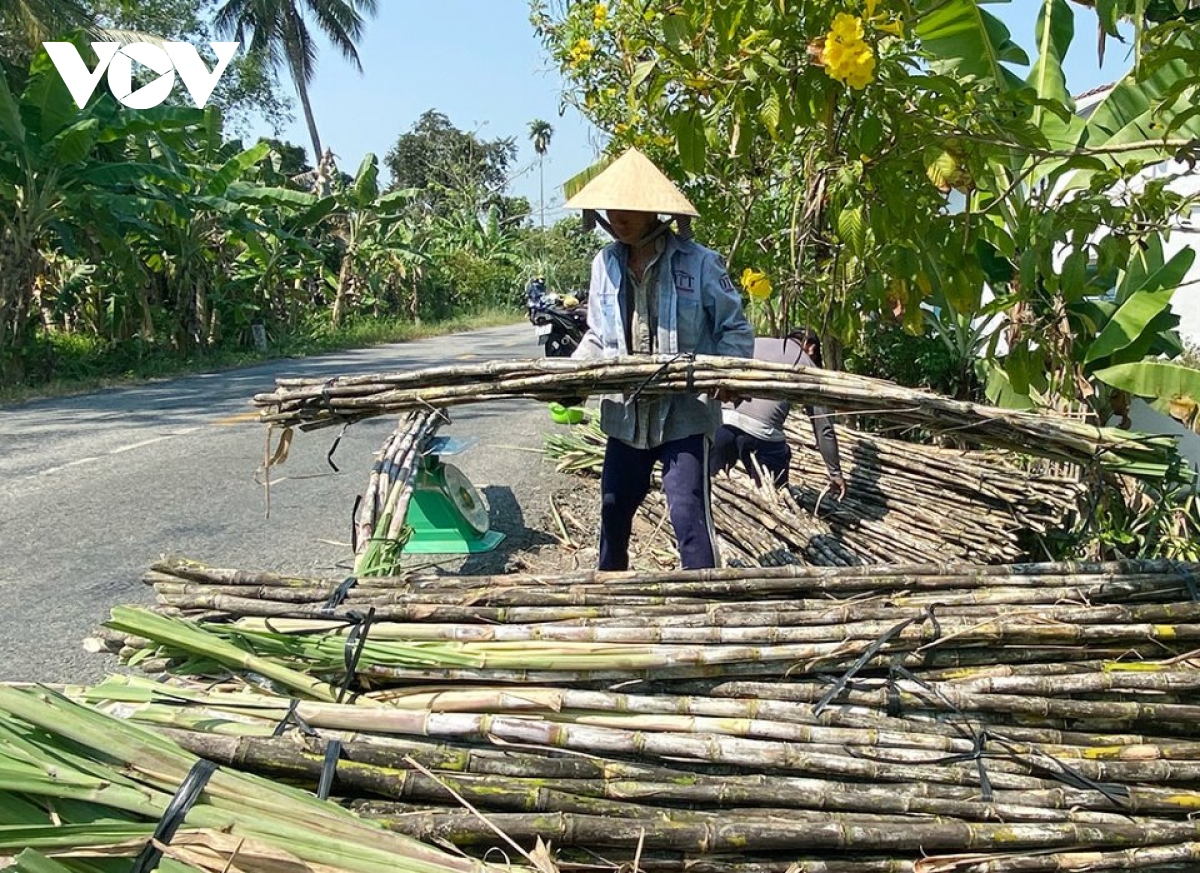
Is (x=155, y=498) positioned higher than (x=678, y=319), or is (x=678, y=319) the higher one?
(x=678, y=319)

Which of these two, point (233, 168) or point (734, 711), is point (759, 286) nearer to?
point (734, 711)

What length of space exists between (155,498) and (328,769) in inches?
177

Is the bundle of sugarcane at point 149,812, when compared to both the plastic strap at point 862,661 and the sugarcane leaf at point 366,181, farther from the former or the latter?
the sugarcane leaf at point 366,181

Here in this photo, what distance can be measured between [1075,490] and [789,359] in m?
1.47

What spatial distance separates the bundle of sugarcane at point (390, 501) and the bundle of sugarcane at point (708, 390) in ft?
1.55

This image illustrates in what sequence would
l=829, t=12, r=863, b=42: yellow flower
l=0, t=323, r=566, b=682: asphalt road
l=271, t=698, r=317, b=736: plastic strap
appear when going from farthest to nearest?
l=0, t=323, r=566, b=682: asphalt road → l=829, t=12, r=863, b=42: yellow flower → l=271, t=698, r=317, b=736: plastic strap

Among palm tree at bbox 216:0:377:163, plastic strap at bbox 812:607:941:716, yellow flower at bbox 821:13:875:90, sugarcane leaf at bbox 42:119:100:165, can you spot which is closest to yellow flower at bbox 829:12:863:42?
yellow flower at bbox 821:13:875:90

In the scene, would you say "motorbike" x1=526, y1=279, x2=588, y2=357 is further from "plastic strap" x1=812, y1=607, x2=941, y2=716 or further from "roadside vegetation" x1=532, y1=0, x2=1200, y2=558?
"plastic strap" x1=812, y1=607, x2=941, y2=716

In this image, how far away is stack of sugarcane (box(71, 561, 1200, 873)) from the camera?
166cm

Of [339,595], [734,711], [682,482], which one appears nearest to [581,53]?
[682,482]

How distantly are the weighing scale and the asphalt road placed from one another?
167 millimetres

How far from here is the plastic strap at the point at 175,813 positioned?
1.36 m

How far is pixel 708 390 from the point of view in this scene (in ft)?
7.91

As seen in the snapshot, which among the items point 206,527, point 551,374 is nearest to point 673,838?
point 551,374
